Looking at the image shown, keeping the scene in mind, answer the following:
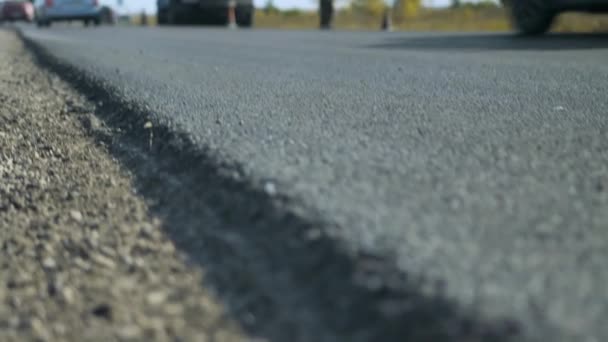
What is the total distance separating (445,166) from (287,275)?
0.83 meters

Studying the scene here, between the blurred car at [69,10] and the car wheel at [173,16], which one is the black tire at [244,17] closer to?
the car wheel at [173,16]

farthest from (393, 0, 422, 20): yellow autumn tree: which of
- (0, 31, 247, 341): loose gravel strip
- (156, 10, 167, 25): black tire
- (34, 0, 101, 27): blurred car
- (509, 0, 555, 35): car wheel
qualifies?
(0, 31, 247, 341): loose gravel strip

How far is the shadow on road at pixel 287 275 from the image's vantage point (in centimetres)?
138

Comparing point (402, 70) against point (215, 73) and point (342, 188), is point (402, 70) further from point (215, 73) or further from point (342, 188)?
point (342, 188)

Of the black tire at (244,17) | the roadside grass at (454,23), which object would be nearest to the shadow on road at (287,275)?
the roadside grass at (454,23)

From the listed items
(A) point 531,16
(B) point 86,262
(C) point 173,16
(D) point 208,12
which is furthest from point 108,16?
(B) point 86,262

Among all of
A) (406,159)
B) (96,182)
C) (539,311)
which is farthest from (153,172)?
(539,311)

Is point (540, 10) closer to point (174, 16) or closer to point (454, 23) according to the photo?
point (174, 16)

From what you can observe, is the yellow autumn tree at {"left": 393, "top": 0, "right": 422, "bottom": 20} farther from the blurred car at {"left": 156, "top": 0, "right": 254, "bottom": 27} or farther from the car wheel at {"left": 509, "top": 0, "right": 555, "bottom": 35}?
the car wheel at {"left": 509, "top": 0, "right": 555, "bottom": 35}

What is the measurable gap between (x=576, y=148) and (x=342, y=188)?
0.93 m

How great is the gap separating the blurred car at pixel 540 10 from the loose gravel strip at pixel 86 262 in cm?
810

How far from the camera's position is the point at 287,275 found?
165cm

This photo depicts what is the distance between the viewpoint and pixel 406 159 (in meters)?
2.42

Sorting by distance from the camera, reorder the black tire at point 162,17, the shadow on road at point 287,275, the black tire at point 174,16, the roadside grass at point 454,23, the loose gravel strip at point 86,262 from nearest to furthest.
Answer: the shadow on road at point 287,275
the loose gravel strip at point 86,262
the roadside grass at point 454,23
the black tire at point 174,16
the black tire at point 162,17
